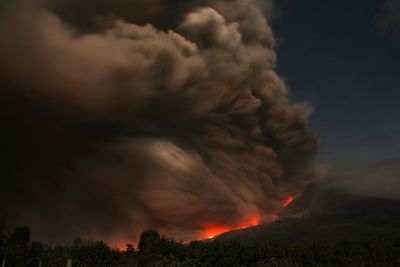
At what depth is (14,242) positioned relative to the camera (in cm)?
12062

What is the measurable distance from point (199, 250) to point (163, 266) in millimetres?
9948

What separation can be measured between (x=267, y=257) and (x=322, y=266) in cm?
867

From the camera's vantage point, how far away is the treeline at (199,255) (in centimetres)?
6388

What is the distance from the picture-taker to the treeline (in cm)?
6388

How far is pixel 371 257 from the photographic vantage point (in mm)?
93312

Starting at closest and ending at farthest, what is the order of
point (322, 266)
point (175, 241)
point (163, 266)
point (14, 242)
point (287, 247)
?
1. point (163, 266)
2. point (322, 266)
3. point (287, 247)
4. point (175, 241)
5. point (14, 242)

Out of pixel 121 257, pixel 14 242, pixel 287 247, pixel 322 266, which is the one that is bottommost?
pixel 322 266

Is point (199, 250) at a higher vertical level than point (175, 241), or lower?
lower

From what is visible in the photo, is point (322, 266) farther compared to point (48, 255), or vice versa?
point (48, 255)

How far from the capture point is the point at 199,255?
209ft

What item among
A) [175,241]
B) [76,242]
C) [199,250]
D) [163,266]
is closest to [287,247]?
[199,250]

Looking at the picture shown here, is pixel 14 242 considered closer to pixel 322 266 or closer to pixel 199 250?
pixel 199 250

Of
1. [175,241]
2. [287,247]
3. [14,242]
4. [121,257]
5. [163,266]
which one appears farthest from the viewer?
[14,242]

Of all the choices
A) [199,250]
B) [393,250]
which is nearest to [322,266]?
[199,250]
